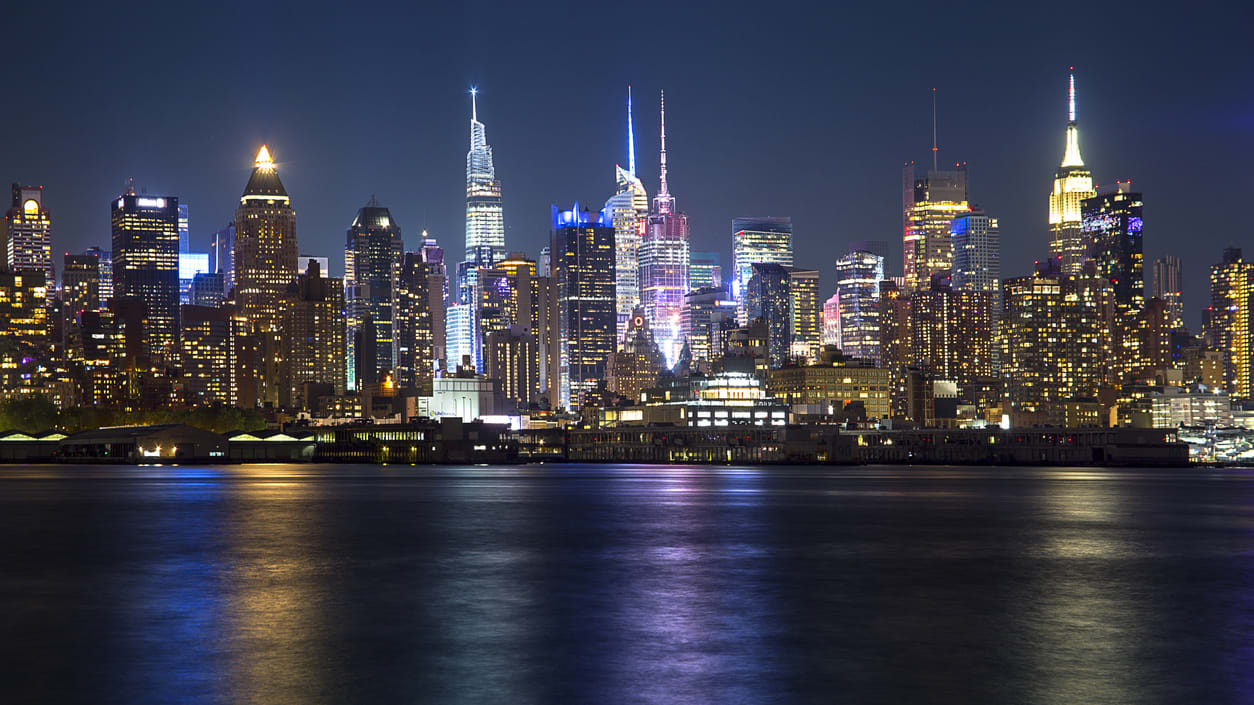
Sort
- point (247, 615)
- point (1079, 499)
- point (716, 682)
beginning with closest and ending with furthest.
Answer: point (716, 682) → point (247, 615) → point (1079, 499)

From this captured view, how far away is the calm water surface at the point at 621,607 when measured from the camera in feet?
90.6

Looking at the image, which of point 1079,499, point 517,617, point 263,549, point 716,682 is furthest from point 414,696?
point 1079,499

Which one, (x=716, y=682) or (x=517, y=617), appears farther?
(x=517, y=617)

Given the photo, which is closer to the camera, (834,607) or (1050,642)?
(1050,642)

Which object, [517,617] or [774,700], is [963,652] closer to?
[774,700]

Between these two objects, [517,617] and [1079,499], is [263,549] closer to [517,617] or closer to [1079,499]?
[517,617]

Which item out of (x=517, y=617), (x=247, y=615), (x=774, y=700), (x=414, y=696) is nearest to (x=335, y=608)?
(x=247, y=615)

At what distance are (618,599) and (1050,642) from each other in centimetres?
1317

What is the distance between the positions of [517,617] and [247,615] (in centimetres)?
735

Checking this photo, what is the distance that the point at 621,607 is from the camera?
128ft

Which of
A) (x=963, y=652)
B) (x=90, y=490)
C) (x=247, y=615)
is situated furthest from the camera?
(x=90, y=490)

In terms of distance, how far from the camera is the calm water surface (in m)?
27.6

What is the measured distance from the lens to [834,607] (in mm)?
39000

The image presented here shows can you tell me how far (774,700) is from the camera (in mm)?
25953
